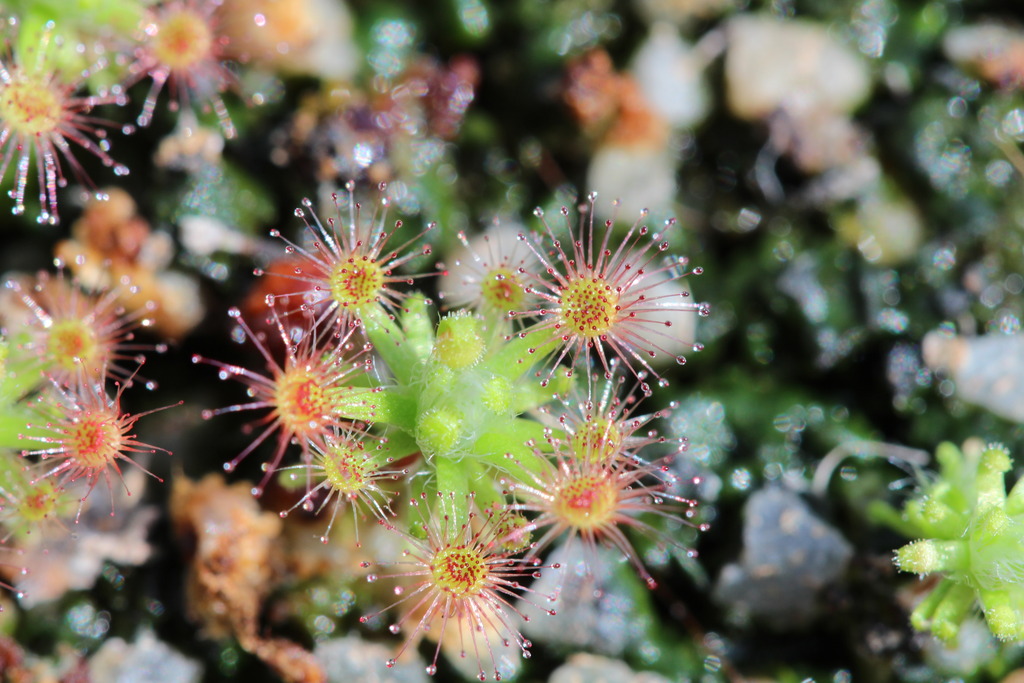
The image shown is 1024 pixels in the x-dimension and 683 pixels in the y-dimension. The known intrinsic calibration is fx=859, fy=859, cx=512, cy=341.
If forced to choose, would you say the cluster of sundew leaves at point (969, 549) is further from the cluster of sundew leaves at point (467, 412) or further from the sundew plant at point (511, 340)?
the cluster of sundew leaves at point (467, 412)

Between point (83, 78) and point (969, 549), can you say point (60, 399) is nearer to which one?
point (83, 78)

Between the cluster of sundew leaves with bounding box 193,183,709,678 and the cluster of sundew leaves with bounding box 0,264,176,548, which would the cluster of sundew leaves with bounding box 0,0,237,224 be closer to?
the cluster of sundew leaves with bounding box 0,264,176,548

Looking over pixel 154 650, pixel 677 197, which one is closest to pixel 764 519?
pixel 677 197

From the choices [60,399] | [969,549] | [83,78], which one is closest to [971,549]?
[969,549]

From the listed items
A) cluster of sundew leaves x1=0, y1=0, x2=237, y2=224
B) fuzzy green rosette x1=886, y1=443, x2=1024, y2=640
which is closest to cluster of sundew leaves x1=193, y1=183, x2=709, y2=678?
fuzzy green rosette x1=886, y1=443, x2=1024, y2=640

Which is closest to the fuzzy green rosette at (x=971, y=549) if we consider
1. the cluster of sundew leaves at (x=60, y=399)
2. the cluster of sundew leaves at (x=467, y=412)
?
the cluster of sundew leaves at (x=467, y=412)
